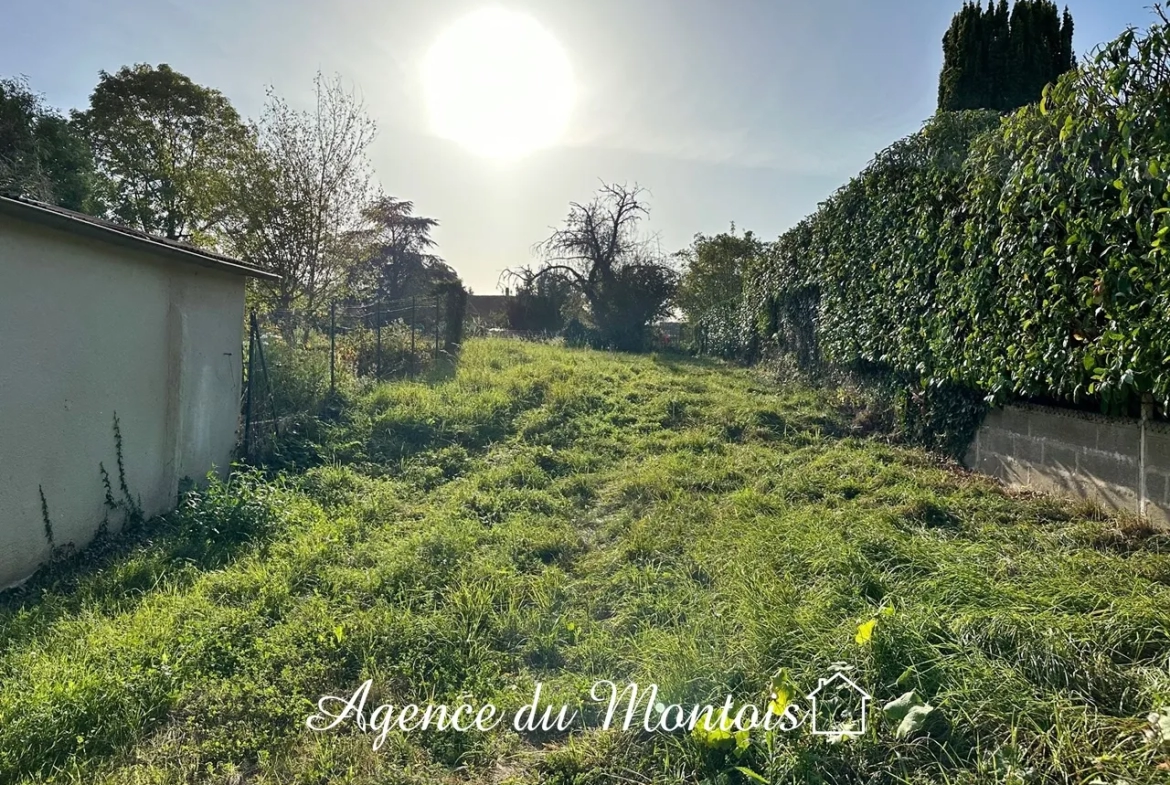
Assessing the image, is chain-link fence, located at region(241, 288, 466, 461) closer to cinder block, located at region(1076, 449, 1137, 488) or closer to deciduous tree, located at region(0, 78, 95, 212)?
deciduous tree, located at region(0, 78, 95, 212)

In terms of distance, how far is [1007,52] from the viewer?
1186 centimetres

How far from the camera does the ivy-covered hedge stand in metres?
3.55

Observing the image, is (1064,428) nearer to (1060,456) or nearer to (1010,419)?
(1060,456)

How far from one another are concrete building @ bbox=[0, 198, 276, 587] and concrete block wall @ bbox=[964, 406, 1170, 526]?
7.82 metres

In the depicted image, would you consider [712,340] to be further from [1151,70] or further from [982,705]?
[982,705]

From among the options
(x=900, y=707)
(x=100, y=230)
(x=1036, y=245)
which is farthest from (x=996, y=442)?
(x=100, y=230)

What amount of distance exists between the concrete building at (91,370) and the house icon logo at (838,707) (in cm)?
536

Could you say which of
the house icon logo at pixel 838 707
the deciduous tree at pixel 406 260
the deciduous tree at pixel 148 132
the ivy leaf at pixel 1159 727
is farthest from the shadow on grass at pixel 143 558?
the deciduous tree at pixel 406 260

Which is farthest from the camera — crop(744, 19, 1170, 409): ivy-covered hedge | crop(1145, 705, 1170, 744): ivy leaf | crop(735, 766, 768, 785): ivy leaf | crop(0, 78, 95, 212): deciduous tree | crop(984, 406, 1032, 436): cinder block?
crop(0, 78, 95, 212): deciduous tree

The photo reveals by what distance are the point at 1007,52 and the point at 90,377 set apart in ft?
52.2

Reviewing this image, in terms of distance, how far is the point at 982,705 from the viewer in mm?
2092

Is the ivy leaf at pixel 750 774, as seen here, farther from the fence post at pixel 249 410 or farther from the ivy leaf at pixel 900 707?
the fence post at pixel 249 410

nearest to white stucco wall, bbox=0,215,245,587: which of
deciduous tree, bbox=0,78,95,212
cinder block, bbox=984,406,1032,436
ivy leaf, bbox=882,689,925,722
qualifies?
ivy leaf, bbox=882,689,925,722

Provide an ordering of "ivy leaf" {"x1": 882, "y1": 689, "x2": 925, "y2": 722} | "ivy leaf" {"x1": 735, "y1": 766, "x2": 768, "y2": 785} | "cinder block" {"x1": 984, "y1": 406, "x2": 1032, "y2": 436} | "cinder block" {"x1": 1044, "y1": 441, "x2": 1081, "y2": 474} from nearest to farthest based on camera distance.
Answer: "ivy leaf" {"x1": 735, "y1": 766, "x2": 768, "y2": 785} < "ivy leaf" {"x1": 882, "y1": 689, "x2": 925, "y2": 722} < "cinder block" {"x1": 1044, "y1": 441, "x2": 1081, "y2": 474} < "cinder block" {"x1": 984, "y1": 406, "x2": 1032, "y2": 436}
